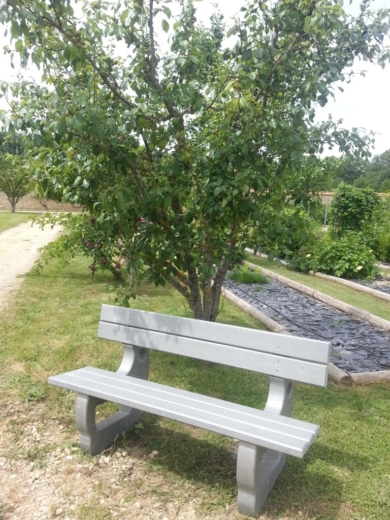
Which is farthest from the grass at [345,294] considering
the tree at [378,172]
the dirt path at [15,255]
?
the tree at [378,172]

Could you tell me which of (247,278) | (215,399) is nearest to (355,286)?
(247,278)

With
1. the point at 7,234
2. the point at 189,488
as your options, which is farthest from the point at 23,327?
the point at 7,234

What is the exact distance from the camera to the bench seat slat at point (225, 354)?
271 centimetres

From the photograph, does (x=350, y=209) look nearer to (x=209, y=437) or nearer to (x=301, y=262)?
(x=301, y=262)

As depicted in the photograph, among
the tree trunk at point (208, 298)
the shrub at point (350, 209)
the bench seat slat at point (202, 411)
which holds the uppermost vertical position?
the shrub at point (350, 209)

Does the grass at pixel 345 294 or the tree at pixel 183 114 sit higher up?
the tree at pixel 183 114

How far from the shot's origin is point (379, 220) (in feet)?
46.5

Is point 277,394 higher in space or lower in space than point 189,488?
higher

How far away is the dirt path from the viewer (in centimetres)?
819

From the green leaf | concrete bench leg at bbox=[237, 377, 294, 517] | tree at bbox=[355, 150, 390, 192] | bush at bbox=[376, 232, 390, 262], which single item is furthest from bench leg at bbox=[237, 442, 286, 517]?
tree at bbox=[355, 150, 390, 192]

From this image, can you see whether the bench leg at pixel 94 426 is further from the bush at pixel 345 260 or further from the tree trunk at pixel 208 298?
the bush at pixel 345 260

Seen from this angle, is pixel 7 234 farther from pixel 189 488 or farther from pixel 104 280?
pixel 189 488

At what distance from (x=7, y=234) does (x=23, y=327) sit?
13.1m

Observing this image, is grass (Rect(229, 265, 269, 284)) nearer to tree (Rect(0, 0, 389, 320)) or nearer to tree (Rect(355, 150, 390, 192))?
tree (Rect(0, 0, 389, 320))
